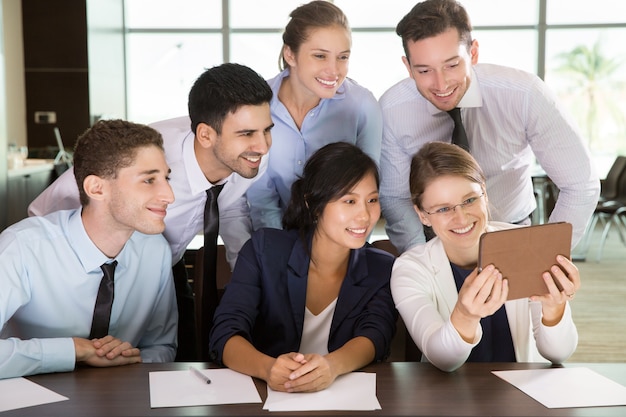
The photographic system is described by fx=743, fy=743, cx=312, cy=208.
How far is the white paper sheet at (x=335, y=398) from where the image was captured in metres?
1.62

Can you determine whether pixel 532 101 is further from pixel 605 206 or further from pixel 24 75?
pixel 24 75

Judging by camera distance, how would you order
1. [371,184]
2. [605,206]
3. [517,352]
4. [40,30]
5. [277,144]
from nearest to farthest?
[517,352] → [371,184] → [277,144] → [605,206] → [40,30]

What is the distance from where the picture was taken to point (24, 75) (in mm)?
8711

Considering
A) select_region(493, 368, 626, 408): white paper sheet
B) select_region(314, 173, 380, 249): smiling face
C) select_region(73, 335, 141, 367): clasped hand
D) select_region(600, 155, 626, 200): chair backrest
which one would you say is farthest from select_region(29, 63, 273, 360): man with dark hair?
select_region(600, 155, 626, 200): chair backrest

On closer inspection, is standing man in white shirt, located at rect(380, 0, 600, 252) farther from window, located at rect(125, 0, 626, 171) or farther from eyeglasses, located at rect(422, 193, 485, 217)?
window, located at rect(125, 0, 626, 171)

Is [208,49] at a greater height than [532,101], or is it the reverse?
[208,49]

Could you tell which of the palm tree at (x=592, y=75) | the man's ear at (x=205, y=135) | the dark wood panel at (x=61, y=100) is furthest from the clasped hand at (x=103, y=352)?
the palm tree at (x=592, y=75)

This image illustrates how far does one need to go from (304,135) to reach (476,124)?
0.65 metres

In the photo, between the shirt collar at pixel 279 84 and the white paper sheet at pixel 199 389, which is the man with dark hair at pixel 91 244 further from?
the shirt collar at pixel 279 84

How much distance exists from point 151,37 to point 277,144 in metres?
7.57

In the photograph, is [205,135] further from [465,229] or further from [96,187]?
[465,229]

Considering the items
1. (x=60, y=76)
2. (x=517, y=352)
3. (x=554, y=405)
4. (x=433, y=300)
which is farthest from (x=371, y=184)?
(x=60, y=76)

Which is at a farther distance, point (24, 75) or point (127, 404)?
point (24, 75)

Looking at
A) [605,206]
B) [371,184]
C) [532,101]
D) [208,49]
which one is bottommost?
[605,206]
